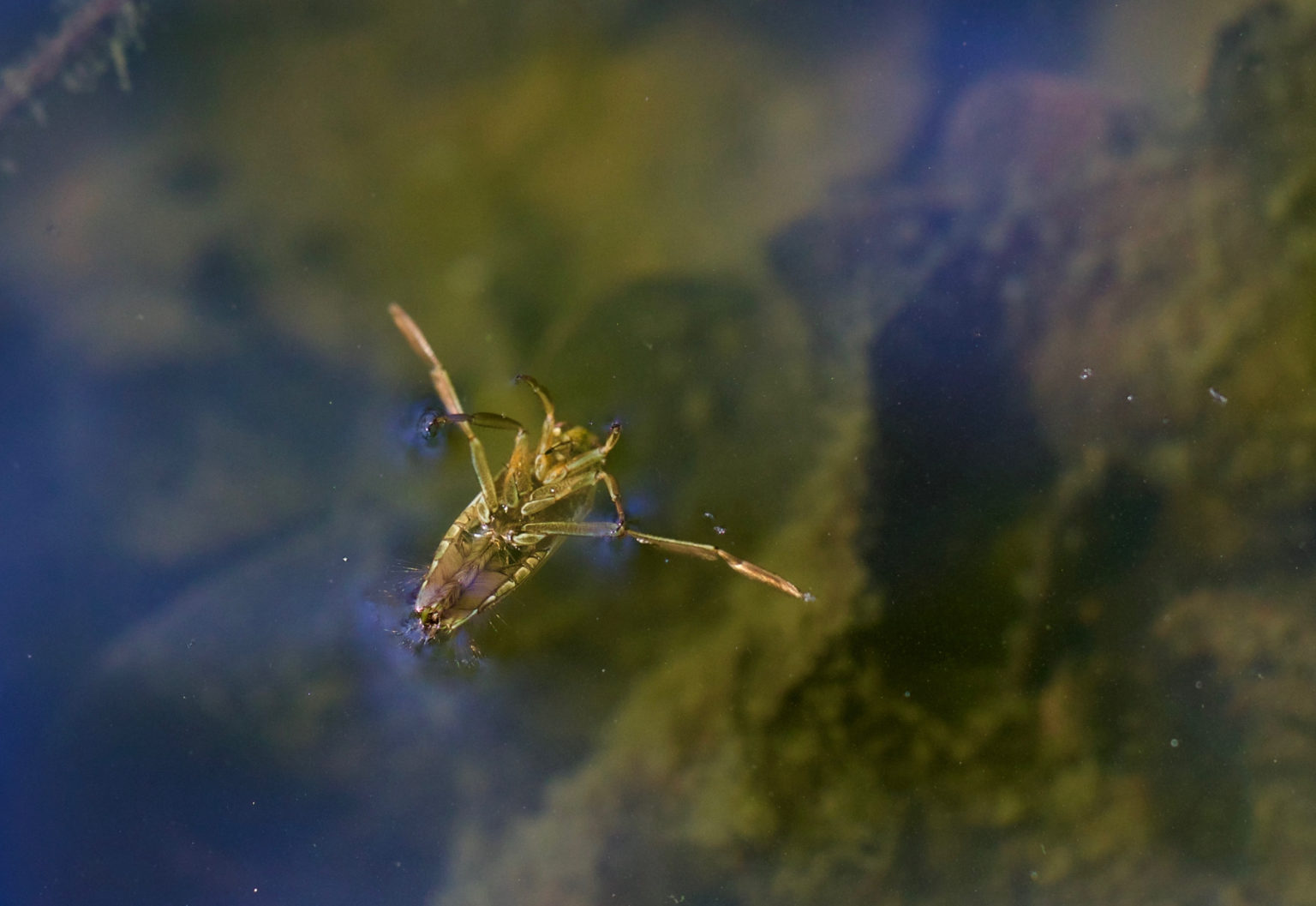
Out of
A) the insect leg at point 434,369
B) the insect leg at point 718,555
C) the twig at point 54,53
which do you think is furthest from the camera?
the insect leg at point 718,555

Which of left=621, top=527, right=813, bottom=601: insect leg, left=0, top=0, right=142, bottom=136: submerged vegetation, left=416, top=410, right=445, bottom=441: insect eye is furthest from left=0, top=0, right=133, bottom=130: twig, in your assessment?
left=621, top=527, right=813, bottom=601: insect leg

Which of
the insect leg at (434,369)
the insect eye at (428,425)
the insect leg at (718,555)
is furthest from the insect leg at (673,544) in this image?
the insect eye at (428,425)

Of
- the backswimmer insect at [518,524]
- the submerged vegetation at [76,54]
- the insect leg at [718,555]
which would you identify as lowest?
the insect leg at [718,555]

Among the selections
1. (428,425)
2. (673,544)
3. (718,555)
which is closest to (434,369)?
(428,425)

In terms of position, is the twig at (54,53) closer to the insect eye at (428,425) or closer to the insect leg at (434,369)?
the insect leg at (434,369)

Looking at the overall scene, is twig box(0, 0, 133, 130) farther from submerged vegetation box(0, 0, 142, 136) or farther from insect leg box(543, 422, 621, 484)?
A: insect leg box(543, 422, 621, 484)

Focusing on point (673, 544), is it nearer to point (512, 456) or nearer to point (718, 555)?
point (718, 555)

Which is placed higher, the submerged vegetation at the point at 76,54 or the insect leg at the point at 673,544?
the submerged vegetation at the point at 76,54
